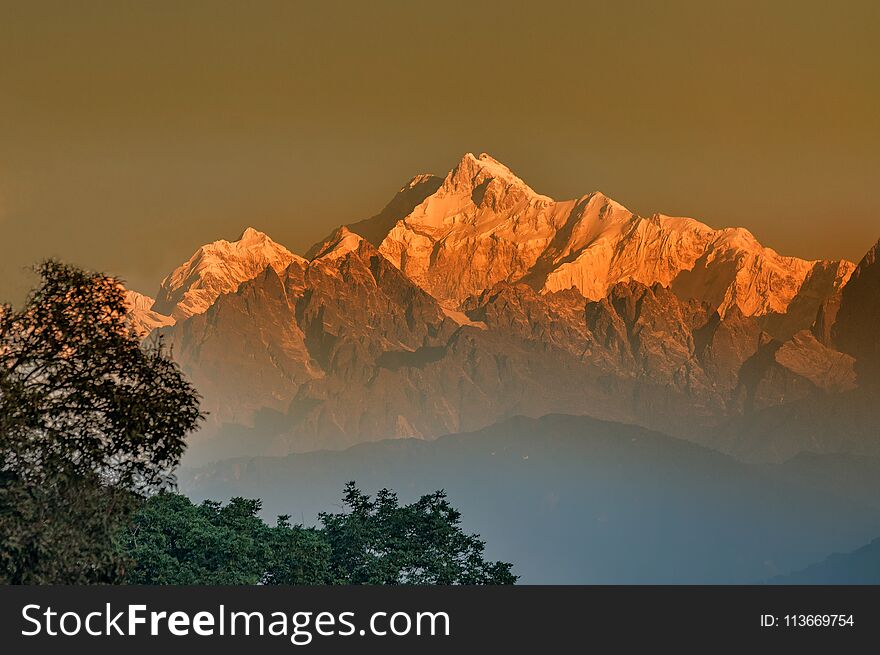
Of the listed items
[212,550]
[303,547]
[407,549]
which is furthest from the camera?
[407,549]

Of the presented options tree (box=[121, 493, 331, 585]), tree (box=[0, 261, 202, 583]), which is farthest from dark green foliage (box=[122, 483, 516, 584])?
tree (box=[0, 261, 202, 583])

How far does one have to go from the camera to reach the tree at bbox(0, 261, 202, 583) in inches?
1679

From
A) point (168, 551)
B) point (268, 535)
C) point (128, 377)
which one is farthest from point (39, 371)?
point (268, 535)

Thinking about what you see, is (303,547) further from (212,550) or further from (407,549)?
(407,549)

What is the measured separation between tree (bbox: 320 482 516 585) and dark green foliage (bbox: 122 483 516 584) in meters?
0.06

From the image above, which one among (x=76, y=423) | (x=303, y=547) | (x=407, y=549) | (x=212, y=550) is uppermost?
(x=407, y=549)

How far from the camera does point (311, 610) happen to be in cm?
3838

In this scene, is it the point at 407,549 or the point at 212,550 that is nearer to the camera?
the point at 212,550

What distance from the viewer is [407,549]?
305 feet

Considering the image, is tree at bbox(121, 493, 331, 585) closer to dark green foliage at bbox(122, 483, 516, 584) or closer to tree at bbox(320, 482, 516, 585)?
dark green foliage at bbox(122, 483, 516, 584)

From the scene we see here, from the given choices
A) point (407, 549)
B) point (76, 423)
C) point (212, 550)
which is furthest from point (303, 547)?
point (76, 423)

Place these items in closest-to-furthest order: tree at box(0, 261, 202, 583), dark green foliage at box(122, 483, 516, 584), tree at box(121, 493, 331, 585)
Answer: tree at box(0, 261, 202, 583)
tree at box(121, 493, 331, 585)
dark green foliage at box(122, 483, 516, 584)

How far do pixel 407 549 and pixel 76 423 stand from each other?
5139cm

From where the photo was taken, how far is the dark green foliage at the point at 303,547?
7600 centimetres
